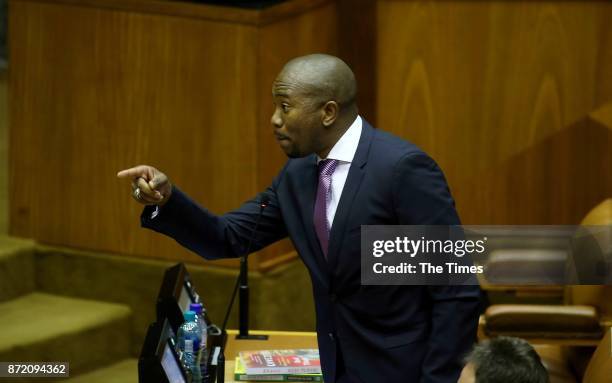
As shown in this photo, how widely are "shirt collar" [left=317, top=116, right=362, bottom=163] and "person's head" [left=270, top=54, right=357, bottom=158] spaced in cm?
3

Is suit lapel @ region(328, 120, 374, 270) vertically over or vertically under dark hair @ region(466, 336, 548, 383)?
over

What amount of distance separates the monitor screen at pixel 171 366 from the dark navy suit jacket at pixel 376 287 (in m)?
0.27

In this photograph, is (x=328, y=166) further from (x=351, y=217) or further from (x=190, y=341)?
(x=190, y=341)

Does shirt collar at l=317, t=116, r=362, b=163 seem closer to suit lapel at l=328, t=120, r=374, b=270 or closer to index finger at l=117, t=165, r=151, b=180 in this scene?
→ suit lapel at l=328, t=120, r=374, b=270

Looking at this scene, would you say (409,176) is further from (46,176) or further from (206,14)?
(46,176)

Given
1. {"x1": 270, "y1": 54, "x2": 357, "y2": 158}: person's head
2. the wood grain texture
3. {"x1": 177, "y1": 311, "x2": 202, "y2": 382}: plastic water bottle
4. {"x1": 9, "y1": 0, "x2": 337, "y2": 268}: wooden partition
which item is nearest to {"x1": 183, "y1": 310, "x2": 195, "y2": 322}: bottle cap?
{"x1": 177, "y1": 311, "x2": 202, "y2": 382}: plastic water bottle

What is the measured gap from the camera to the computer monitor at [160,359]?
9.04ft

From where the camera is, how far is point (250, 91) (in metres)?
4.64

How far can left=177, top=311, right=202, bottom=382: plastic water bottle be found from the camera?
3.15m

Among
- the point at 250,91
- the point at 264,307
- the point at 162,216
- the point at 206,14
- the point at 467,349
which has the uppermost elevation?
the point at 206,14

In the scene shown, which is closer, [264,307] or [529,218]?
[264,307]

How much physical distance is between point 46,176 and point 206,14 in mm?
1009

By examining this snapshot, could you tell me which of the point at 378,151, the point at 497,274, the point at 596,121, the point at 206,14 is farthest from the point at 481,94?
the point at 378,151

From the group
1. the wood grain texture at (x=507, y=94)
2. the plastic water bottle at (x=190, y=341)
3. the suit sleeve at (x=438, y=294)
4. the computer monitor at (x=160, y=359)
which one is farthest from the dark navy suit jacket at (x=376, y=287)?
the wood grain texture at (x=507, y=94)
